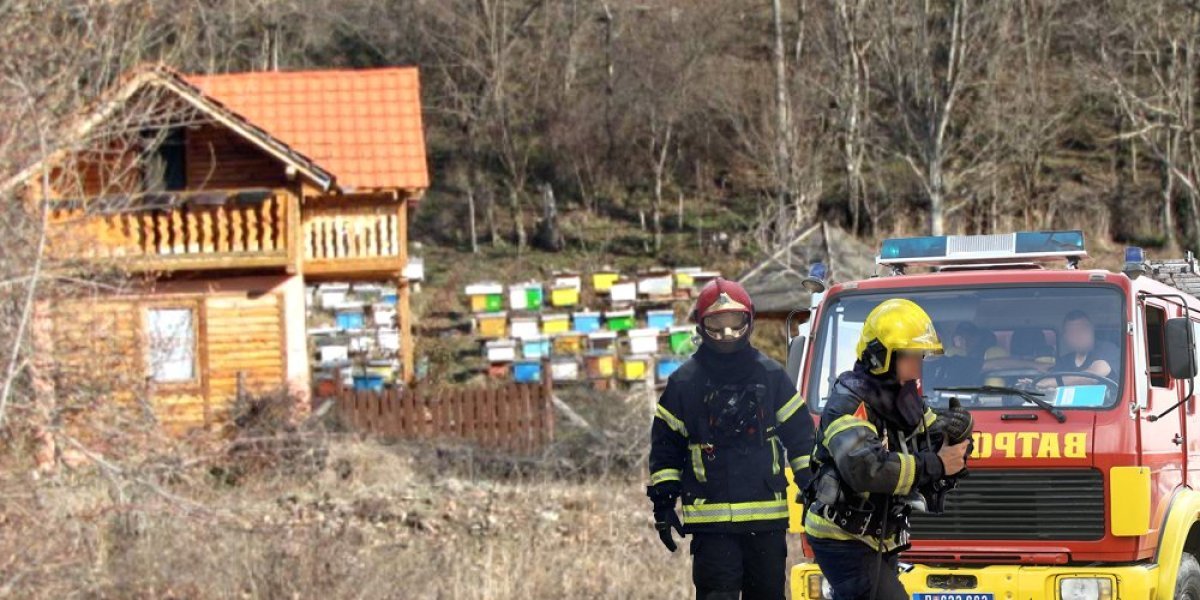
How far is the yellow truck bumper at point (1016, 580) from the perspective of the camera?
720 centimetres

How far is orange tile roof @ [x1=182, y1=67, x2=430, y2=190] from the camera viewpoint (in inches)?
1120

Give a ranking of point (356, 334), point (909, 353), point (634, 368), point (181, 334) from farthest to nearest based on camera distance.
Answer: point (356, 334), point (634, 368), point (181, 334), point (909, 353)

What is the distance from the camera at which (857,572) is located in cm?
598

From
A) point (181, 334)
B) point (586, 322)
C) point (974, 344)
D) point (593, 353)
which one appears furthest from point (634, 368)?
point (974, 344)

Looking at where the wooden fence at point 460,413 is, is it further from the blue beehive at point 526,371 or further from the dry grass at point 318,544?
the blue beehive at point 526,371

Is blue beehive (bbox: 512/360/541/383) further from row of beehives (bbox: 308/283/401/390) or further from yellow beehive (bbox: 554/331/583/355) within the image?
row of beehives (bbox: 308/283/401/390)

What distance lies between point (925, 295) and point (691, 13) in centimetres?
3993

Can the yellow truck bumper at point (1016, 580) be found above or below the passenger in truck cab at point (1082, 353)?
below

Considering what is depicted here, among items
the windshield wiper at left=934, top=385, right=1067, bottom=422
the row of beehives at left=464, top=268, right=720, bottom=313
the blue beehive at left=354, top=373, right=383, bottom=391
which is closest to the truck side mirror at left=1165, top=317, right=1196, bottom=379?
the windshield wiper at left=934, top=385, right=1067, bottom=422

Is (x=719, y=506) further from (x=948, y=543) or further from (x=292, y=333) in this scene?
(x=292, y=333)

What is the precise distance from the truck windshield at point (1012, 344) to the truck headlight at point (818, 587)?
3.26 ft

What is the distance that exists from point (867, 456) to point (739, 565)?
1.64m

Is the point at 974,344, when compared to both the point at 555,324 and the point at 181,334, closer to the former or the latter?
the point at 181,334

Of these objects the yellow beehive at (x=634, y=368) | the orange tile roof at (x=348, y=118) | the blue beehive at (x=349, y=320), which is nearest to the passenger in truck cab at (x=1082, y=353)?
the orange tile roof at (x=348, y=118)
